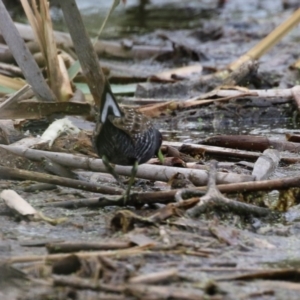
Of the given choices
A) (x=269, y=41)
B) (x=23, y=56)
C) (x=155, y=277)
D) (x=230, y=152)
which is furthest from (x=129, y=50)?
(x=155, y=277)

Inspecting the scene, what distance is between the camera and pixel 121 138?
4.13 meters

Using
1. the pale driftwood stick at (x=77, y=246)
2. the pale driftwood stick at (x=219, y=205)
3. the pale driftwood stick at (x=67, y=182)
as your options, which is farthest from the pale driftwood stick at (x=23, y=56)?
the pale driftwood stick at (x=77, y=246)

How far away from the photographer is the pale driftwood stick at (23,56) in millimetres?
5285

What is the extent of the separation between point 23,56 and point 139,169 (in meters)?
1.51

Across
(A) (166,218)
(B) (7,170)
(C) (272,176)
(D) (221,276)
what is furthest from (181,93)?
(D) (221,276)

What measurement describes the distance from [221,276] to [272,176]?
1711 millimetres

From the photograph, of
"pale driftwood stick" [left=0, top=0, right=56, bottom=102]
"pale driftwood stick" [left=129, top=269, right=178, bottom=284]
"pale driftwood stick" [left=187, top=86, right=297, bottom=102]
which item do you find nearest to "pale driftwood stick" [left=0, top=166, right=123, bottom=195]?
"pale driftwood stick" [left=129, top=269, right=178, bottom=284]

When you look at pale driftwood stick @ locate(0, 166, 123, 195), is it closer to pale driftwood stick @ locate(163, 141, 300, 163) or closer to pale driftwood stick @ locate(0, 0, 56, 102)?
pale driftwood stick @ locate(163, 141, 300, 163)

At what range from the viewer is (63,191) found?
4270 millimetres

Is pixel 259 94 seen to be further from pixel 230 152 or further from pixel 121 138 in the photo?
pixel 121 138

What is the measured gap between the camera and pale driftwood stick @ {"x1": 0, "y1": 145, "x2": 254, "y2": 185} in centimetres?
412

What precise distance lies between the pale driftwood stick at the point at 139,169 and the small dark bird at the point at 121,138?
0.27ft

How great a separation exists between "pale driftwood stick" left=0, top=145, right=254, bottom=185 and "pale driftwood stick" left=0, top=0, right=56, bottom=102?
3.48 feet

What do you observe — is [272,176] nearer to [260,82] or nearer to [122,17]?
[260,82]
